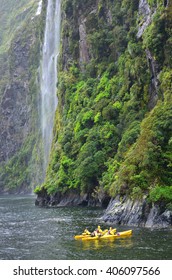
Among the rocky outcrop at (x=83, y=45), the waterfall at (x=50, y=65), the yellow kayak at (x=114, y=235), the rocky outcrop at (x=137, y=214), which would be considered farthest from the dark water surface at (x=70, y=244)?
the waterfall at (x=50, y=65)

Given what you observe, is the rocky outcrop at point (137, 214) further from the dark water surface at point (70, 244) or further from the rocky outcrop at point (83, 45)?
the rocky outcrop at point (83, 45)

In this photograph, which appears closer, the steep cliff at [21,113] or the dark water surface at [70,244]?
the dark water surface at [70,244]

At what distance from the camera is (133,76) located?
216 feet

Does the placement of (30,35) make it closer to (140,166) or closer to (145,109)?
(145,109)

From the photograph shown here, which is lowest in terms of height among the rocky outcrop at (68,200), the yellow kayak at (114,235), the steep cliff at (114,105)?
the rocky outcrop at (68,200)

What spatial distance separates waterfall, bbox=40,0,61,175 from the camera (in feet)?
362

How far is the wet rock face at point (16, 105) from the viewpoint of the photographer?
160 meters

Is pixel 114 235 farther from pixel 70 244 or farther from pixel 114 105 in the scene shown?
pixel 114 105

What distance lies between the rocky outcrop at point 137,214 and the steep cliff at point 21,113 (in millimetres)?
95750

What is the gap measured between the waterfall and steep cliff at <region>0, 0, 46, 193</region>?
69.8ft

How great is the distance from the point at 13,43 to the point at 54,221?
131 meters

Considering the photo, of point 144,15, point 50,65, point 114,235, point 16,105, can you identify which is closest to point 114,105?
point 144,15
